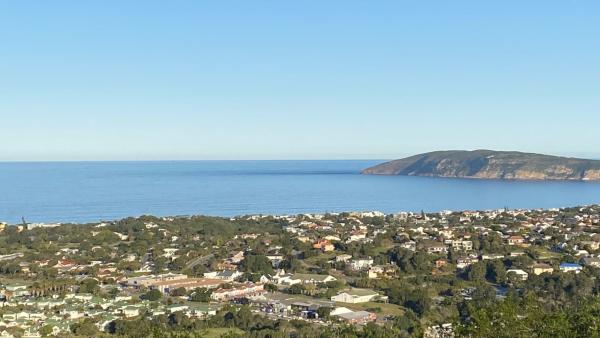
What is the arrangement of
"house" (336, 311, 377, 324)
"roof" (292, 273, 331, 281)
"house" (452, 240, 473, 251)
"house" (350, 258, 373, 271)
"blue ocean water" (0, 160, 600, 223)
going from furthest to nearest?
1. "blue ocean water" (0, 160, 600, 223)
2. "house" (452, 240, 473, 251)
3. "house" (350, 258, 373, 271)
4. "roof" (292, 273, 331, 281)
5. "house" (336, 311, 377, 324)

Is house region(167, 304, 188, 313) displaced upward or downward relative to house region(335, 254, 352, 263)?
downward

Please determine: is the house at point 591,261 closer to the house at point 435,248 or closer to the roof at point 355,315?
the house at point 435,248

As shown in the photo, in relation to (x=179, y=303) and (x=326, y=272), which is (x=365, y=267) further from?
(x=179, y=303)

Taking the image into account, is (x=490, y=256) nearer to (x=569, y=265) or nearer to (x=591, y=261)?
(x=569, y=265)

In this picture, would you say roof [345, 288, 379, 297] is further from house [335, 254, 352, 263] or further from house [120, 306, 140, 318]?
house [120, 306, 140, 318]

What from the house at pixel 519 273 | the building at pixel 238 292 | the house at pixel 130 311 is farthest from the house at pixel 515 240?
the house at pixel 130 311

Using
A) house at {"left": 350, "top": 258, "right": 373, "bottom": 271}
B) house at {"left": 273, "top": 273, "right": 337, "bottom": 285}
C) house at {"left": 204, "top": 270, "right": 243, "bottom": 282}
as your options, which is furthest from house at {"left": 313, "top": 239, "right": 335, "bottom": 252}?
house at {"left": 204, "top": 270, "right": 243, "bottom": 282}
